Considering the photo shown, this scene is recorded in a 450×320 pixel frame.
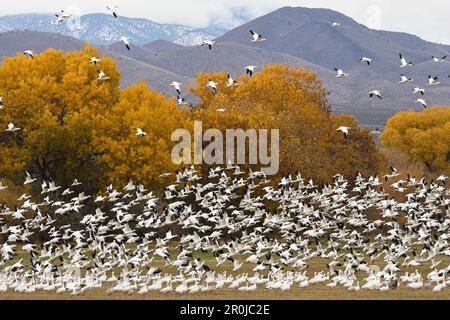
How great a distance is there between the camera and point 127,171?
2653 inches

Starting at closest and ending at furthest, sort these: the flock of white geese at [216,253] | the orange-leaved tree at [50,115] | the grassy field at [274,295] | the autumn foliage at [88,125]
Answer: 1. the grassy field at [274,295]
2. the flock of white geese at [216,253]
3. the orange-leaved tree at [50,115]
4. the autumn foliage at [88,125]

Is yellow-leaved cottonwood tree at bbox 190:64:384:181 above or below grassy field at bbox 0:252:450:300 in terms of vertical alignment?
above

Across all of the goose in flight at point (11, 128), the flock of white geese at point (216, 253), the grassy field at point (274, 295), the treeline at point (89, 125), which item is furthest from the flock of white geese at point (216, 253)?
the goose in flight at point (11, 128)

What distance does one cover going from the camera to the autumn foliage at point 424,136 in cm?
10375

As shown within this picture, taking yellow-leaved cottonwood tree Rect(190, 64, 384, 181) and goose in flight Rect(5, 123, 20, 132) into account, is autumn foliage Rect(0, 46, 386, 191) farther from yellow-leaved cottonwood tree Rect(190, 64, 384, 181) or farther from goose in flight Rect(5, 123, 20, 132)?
goose in flight Rect(5, 123, 20, 132)

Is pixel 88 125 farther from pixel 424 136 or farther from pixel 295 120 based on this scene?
pixel 424 136

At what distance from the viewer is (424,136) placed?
345 ft

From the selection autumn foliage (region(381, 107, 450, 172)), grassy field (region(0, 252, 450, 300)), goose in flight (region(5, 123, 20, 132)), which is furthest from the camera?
autumn foliage (region(381, 107, 450, 172))

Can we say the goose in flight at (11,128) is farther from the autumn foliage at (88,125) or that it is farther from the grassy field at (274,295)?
the grassy field at (274,295)

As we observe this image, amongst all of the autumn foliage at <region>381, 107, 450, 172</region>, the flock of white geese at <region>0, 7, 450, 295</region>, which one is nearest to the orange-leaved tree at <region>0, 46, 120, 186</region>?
the flock of white geese at <region>0, 7, 450, 295</region>

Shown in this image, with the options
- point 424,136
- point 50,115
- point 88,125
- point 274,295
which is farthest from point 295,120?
point 274,295

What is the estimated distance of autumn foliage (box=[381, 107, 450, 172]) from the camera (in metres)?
104
